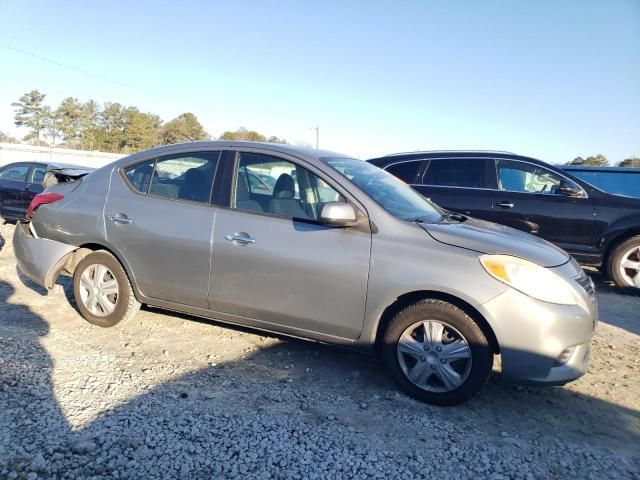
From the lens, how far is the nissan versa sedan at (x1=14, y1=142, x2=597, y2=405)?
2891 millimetres

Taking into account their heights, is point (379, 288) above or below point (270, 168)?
below

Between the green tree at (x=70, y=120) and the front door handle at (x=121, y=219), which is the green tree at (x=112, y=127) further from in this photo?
the front door handle at (x=121, y=219)

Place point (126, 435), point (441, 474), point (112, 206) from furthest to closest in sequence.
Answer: point (112, 206) < point (126, 435) < point (441, 474)

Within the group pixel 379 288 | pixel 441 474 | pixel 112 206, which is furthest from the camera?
pixel 112 206

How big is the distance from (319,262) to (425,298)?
2.53 ft

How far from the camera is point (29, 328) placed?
4.05 meters

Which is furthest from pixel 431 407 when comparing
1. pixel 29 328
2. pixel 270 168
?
pixel 29 328

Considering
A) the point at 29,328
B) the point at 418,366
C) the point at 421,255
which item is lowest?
the point at 29,328

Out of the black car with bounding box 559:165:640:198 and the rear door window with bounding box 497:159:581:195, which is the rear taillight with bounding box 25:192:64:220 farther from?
the black car with bounding box 559:165:640:198

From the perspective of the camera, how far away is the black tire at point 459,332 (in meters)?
2.89

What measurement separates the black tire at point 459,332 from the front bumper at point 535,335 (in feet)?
0.39

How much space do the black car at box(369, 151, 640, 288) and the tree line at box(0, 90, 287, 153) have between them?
162ft

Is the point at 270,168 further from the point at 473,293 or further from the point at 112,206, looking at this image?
the point at 473,293

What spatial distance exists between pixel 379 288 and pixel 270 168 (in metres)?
1.35
